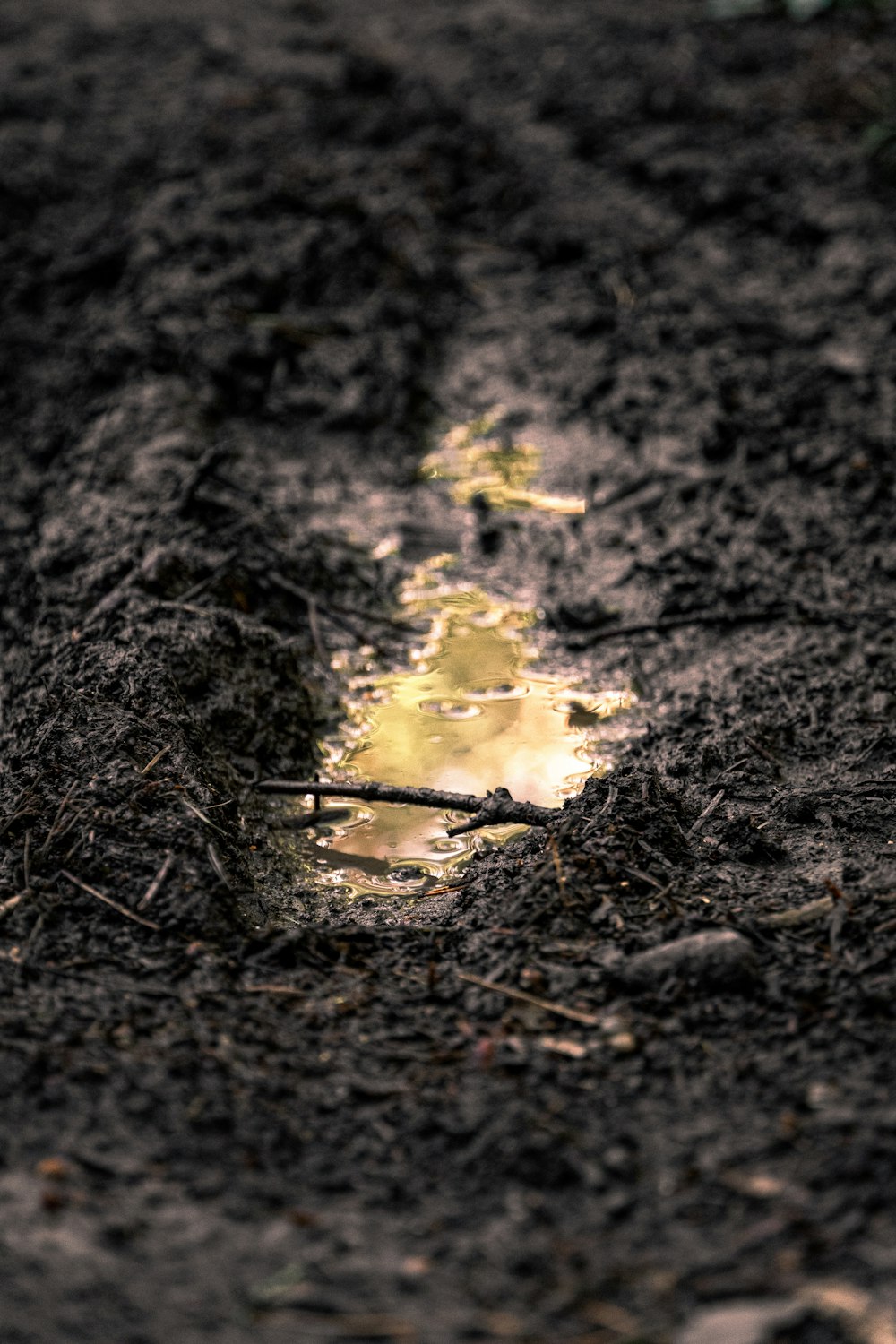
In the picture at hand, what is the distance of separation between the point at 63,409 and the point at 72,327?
63cm

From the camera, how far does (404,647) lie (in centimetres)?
367

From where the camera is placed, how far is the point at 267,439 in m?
4.54

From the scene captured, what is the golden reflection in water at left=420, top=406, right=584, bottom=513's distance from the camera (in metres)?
4.30

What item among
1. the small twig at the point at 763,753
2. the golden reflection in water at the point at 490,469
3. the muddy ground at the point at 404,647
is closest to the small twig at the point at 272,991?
the muddy ground at the point at 404,647

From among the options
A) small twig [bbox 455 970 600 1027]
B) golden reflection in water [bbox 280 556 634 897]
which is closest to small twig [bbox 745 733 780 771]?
golden reflection in water [bbox 280 556 634 897]

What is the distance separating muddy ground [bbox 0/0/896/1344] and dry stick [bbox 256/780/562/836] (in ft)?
0.43

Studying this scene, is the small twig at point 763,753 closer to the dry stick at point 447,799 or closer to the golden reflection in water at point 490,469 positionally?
the dry stick at point 447,799

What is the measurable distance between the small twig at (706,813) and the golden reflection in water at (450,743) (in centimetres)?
35

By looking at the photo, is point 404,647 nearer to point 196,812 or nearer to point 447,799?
point 447,799

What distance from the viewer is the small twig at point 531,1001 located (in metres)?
2.12

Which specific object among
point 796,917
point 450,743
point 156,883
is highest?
point 156,883

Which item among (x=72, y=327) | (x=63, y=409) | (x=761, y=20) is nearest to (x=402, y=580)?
(x=63, y=409)

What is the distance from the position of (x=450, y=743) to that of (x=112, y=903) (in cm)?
115

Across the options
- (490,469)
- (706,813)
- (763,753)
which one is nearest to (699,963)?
(706,813)
